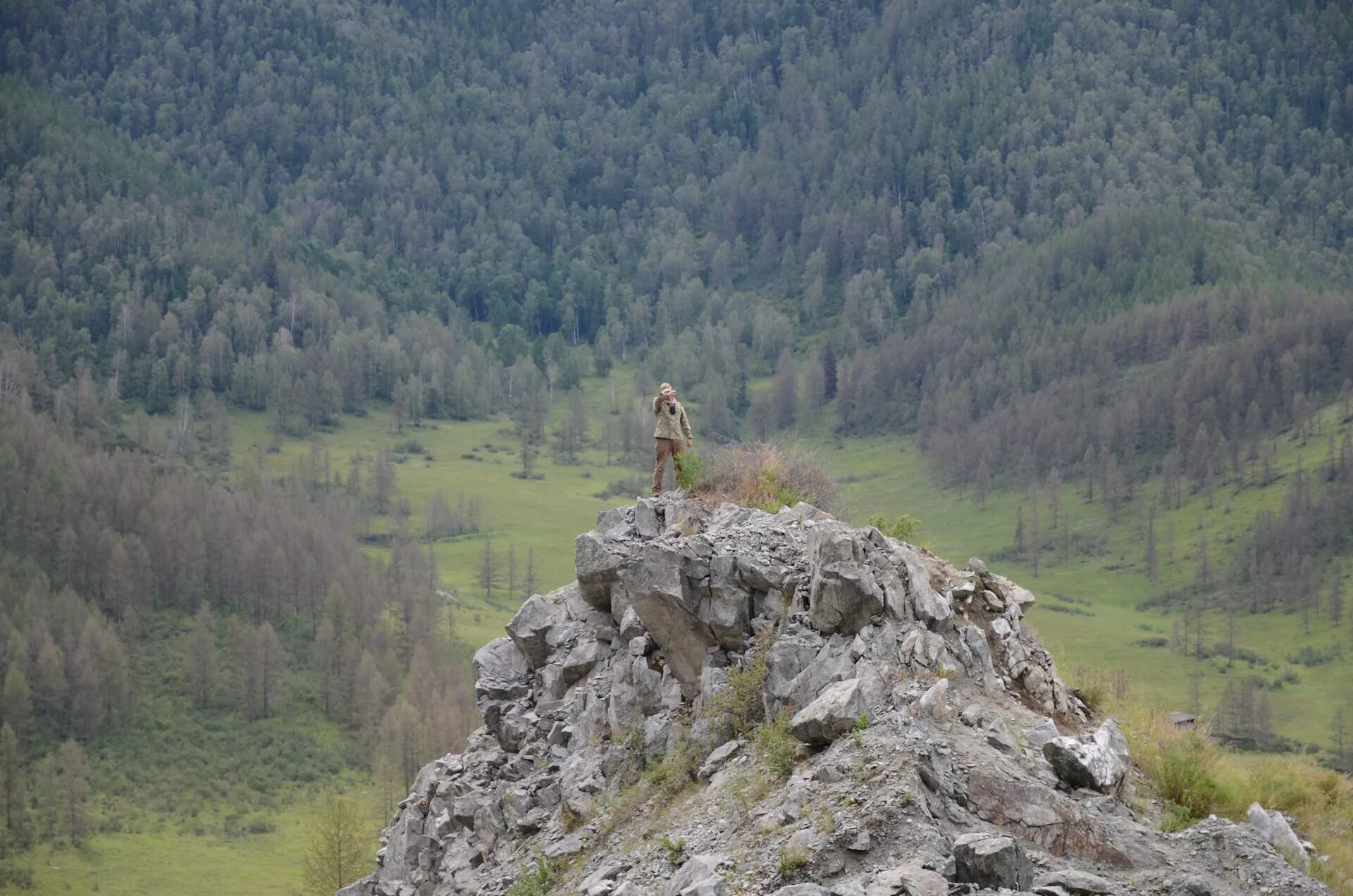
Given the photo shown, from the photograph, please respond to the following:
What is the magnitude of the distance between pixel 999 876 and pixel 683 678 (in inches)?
446

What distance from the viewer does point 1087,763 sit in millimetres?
25438

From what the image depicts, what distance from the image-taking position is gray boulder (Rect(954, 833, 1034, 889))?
70.9ft

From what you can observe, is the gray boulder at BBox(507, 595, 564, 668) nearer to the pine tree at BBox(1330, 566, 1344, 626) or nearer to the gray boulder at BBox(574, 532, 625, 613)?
the gray boulder at BBox(574, 532, 625, 613)

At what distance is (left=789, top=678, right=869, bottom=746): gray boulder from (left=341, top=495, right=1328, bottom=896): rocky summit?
0.15 feet

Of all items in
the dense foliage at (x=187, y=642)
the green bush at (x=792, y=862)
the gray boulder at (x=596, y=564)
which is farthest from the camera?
the dense foliage at (x=187, y=642)

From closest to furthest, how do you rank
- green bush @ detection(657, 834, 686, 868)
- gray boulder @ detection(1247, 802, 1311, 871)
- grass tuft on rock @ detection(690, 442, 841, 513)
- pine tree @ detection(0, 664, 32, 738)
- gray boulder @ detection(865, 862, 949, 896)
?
gray boulder @ detection(865, 862, 949, 896), green bush @ detection(657, 834, 686, 868), gray boulder @ detection(1247, 802, 1311, 871), grass tuft on rock @ detection(690, 442, 841, 513), pine tree @ detection(0, 664, 32, 738)

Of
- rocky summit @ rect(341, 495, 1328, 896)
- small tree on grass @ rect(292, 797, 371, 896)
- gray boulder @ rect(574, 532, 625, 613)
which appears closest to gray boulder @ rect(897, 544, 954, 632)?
rocky summit @ rect(341, 495, 1328, 896)

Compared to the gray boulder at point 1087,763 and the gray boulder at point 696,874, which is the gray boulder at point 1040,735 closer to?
the gray boulder at point 1087,763

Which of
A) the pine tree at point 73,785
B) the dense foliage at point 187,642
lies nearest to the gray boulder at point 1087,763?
the dense foliage at point 187,642

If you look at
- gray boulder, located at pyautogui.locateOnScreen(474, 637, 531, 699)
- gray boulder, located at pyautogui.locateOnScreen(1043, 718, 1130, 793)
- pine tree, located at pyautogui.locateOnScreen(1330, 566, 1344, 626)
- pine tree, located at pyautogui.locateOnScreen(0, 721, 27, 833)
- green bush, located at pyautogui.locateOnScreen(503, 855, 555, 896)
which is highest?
gray boulder, located at pyautogui.locateOnScreen(1043, 718, 1130, 793)

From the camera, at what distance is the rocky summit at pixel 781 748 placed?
23.4 m

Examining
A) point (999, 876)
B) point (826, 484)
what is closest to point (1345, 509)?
point (826, 484)

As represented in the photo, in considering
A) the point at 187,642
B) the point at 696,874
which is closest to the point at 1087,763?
the point at 696,874

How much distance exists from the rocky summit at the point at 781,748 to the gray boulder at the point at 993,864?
3cm
